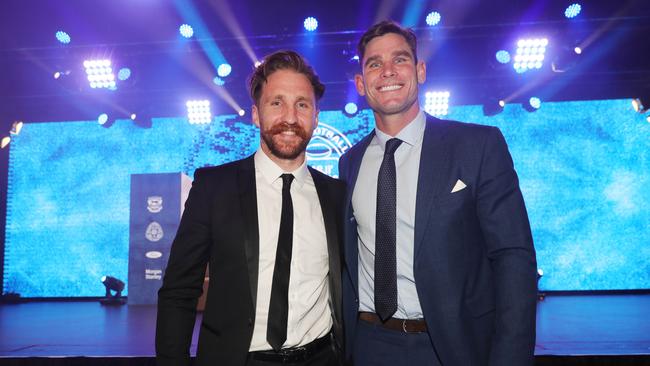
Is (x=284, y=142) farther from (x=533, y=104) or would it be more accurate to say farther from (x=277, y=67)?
(x=533, y=104)

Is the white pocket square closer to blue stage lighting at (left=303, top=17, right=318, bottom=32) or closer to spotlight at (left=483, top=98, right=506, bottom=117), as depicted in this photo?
blue stage lighting at (left=303, top=17, right=318, bottom=32)

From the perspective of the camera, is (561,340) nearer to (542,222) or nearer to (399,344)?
(399,344)

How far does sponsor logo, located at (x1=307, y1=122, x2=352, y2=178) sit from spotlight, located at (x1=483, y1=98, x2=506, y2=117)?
2.59 meters

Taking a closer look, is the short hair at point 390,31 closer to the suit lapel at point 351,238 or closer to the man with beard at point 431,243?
the man with beard at point 431,243

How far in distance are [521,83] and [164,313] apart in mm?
7806

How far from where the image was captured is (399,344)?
1.75 metres

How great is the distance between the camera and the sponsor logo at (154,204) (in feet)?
24.5

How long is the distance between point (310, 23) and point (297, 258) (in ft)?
16.1

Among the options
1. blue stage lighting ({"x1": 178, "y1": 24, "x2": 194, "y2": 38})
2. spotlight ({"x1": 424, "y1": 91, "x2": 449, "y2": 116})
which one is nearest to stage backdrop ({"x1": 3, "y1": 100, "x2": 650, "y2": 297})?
spotlight ({"x1": 424, "y1": 91, "x2": 449, "y2": 116})

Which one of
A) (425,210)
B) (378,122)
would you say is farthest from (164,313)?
(378,122)

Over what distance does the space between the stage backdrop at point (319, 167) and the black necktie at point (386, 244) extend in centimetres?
633

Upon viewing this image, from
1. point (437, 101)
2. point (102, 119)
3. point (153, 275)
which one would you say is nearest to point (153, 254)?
point (153, 275)

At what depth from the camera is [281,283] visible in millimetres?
1738

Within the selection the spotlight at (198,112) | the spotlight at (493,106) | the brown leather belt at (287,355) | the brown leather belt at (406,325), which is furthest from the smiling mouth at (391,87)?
the spotlight at (198,112)
